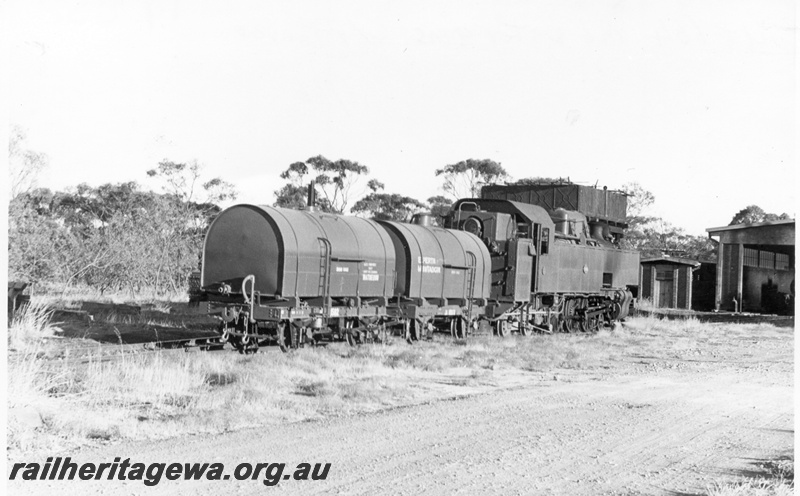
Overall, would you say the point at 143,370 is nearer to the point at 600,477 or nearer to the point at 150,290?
the point at 600,477

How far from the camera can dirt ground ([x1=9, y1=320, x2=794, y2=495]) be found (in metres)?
Answer: 6.93

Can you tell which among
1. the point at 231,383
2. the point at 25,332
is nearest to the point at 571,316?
the point at 231,383

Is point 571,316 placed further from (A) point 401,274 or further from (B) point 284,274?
(B) point 284,274

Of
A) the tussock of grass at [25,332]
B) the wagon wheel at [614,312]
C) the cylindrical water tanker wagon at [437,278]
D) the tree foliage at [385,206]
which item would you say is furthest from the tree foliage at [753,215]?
the tussock of grass at [25,332]

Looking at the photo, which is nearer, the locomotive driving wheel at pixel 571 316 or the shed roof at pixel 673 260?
the locomotive driving wheel at pixel 571 316

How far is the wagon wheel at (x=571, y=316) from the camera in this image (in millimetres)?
24812

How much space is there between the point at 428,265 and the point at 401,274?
784 millimetres

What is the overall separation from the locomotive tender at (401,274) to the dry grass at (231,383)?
83cm

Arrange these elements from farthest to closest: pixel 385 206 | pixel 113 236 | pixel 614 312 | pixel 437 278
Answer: pixel 385 206 → pixel 113 236 → pixel 614 312 → pixel 437 278

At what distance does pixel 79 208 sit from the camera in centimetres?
4978

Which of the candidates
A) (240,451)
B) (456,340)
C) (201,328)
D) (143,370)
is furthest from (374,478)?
(201,328)

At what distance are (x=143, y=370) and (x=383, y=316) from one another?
7.37m

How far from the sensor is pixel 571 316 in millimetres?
25047

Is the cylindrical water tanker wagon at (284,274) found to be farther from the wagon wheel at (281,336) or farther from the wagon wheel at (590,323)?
the wagon wheel at (590,323)
